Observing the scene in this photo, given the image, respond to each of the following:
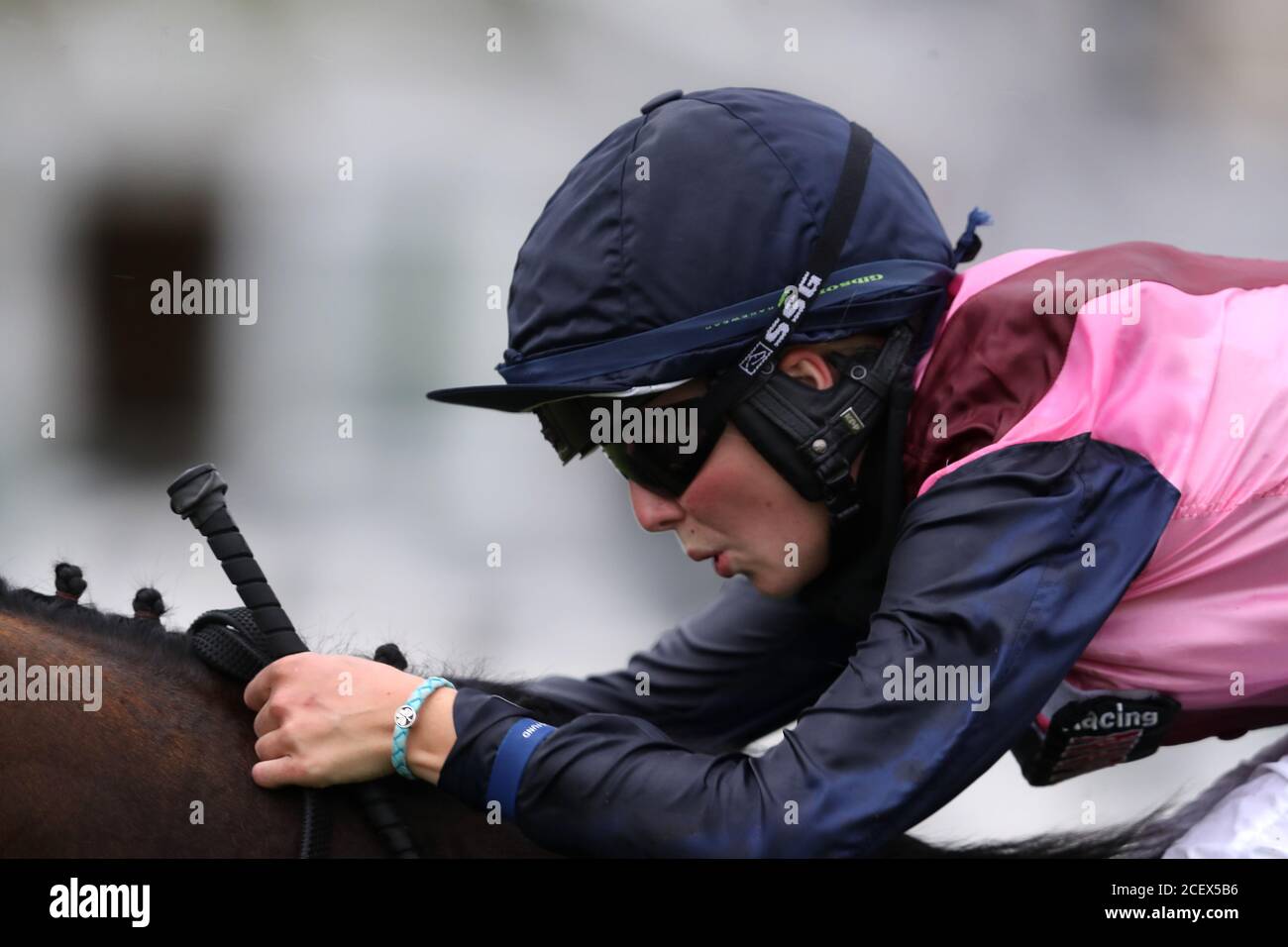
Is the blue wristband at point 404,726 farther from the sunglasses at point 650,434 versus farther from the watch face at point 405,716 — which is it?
the sunglasses at point 650,434

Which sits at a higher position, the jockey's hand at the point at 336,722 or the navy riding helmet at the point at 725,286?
the navy riding helmet at the point at 725,286

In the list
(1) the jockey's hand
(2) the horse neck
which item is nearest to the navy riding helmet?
(1) the jockey's hand

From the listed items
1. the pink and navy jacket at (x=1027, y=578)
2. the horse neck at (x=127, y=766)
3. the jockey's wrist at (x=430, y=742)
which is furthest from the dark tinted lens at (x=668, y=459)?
the horse neck at (x=127, y=766)

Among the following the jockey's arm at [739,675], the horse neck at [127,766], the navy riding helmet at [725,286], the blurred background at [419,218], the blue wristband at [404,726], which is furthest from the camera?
the blurred background at [419,218]

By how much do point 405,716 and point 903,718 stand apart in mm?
476

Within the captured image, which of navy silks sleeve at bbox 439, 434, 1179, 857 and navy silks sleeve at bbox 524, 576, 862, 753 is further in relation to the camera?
navy silks sleeve at bbox 524, 576, 862, 753

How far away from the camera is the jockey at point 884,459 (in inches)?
49.8

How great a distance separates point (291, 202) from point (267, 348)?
0.44 meters

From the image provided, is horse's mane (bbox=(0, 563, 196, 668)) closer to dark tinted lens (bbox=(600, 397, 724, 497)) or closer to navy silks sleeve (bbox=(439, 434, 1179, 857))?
navy silks sleeve (bbox=(439, 434, 1179, 857))

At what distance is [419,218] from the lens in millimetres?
3891

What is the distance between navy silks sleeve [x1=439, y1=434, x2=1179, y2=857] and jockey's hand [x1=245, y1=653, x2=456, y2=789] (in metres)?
0.03

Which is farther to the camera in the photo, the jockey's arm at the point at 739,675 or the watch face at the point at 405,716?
the jockey's arm at the point at 739,675

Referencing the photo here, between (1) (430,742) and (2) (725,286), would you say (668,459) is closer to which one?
(2) (725,286)

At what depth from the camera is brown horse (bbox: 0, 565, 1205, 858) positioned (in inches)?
46.9
